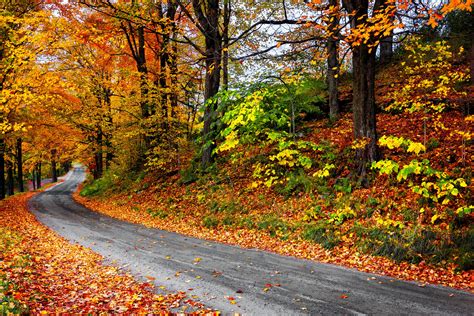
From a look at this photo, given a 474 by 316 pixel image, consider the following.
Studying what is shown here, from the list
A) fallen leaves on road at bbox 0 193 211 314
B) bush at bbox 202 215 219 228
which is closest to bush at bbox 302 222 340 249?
bush at bbox 202 215 219 228

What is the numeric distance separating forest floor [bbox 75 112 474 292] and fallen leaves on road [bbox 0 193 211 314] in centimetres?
356

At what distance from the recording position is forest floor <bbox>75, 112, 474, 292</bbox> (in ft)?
21.9

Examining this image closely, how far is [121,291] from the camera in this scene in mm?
5809

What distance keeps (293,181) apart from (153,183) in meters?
9.85

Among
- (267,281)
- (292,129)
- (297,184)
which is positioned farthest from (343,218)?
(292,129)

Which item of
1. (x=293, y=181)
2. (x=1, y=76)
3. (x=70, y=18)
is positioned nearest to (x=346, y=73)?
(x=293, y=181)

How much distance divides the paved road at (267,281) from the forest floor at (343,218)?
64 cm

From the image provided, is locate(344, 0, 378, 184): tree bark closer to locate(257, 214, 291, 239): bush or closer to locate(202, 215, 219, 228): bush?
locate(257, 214, 291, 239): bush

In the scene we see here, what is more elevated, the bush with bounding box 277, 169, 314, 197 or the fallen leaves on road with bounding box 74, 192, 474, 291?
the bush with bounding box 277, 169, 314, 197

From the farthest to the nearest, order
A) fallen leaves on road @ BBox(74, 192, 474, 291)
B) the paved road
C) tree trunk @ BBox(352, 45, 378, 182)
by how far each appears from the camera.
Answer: tree trunk @ BBox(352, 45, 378, 182) → fallen leaves on road @ BBox(74, 192, 474, 291) → the paved road

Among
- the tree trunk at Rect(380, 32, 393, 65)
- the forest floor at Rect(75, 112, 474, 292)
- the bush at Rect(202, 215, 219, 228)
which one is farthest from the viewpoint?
the tree trunk at Rect(380, 32, 393, 65)

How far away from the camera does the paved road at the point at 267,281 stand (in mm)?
4844

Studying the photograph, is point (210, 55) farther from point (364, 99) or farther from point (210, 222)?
point (364, 99)

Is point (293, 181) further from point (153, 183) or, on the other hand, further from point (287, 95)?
point (153, 183)
